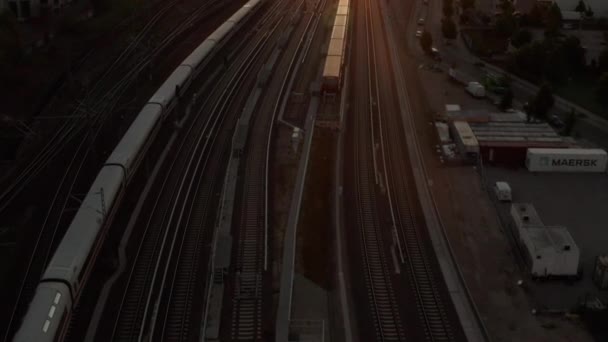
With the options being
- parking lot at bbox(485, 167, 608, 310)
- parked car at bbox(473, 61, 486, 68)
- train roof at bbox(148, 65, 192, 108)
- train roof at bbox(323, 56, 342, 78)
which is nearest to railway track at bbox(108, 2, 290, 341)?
train roof at bbox(148, 65, 192, 108)

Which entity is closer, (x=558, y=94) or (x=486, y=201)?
(x=486, y=201)

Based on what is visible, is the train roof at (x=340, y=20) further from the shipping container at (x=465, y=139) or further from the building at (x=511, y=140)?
the building at (x=511, y=140)

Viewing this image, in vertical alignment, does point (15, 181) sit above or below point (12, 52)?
below

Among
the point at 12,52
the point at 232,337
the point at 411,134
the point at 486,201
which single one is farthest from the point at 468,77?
the point at 232,337

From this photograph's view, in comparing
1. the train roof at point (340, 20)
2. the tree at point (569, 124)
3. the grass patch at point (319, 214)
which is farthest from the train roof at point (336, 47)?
the tree at point (569, 124)

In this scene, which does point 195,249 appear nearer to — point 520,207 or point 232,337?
point 232,337

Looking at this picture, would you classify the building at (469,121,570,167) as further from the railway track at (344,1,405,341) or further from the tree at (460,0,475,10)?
the tree at (460,0,475,10)

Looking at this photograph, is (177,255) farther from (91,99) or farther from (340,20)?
(340,20)
